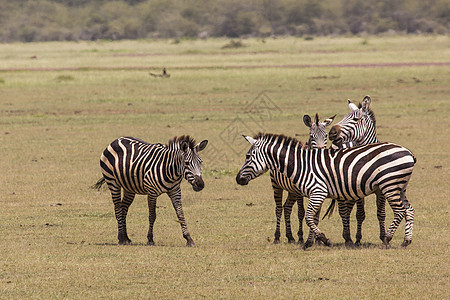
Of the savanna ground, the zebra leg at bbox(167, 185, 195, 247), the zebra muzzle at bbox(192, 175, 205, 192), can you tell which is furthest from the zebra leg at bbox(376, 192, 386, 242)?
the zebra leg at bbox(167, 185, 195, 247)

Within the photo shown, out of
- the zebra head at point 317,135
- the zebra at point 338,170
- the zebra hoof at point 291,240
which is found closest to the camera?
the zebra at point 338,170

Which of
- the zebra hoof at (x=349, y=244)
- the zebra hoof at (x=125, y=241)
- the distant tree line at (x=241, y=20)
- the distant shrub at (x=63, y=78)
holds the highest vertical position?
the distant tree line at (x=241, y=20)

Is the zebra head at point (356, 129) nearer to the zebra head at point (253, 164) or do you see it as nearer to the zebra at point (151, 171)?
the zebra head at point (253, 164)

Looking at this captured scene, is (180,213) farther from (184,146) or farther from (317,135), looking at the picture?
(317,135)

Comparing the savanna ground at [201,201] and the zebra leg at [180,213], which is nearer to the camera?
the savanna ground at [201,201]

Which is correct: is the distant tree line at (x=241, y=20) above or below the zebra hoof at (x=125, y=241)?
above

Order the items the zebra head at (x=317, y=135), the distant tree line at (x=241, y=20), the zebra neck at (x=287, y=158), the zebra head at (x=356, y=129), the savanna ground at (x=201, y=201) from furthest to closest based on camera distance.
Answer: the distant tree line at (x=241, y=20) → the zebra head at (x=356, y=129) → the zebra head at (x=317, y=135) → the zebra neck at (x=287, y=158) → the savanna ground at (x=201, y=201)

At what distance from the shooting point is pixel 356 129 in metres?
10.7

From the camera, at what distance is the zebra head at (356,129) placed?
416 inches

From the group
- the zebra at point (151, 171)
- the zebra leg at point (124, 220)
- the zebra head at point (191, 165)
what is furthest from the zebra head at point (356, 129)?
the zebra leg at point (124, 220)

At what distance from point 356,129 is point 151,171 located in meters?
3.10

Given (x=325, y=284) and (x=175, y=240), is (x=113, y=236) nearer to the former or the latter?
(x=175, y=240)

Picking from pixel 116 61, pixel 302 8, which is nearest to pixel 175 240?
pixel 116 61

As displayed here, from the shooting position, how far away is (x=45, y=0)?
498 feet
